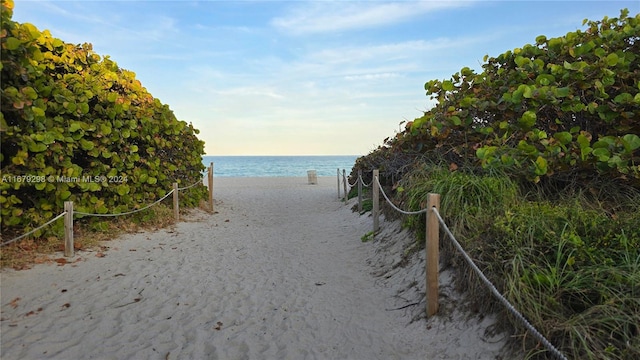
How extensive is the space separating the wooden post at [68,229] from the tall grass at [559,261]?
5.24 meters

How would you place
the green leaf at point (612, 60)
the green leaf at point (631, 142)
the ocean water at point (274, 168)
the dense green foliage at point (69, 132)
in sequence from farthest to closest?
the ocean water at point (274, 168)
the green leaf at point (612, 60)
the dense green foliage at point (69, 132)
the green leaf at point (631, 142)

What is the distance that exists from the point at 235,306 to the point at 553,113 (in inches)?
217

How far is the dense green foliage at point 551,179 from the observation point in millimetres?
2721

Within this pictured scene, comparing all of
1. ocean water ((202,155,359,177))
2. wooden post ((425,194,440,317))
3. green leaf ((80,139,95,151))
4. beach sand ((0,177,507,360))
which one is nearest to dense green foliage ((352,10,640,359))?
wooden post ((425,194,440,317))

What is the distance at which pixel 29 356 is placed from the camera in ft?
10.6

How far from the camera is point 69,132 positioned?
20.6ft

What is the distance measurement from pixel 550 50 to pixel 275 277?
5.82 m

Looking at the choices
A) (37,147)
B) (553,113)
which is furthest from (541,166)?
(37,147)

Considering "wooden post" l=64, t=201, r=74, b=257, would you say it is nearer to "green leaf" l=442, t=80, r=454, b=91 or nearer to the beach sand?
the beach sand

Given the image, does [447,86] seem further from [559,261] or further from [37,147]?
[37,147]

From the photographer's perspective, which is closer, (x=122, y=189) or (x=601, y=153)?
(x=601, y=153)

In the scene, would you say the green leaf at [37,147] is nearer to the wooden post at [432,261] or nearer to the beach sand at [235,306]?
the beach sand at [235,306]

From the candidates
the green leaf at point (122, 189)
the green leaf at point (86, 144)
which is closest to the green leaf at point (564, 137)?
the green leaf at point (86, 144)

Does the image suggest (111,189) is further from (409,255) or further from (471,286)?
(471,286)
